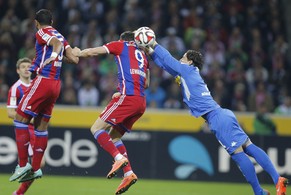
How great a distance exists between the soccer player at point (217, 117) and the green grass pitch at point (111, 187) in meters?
2.62

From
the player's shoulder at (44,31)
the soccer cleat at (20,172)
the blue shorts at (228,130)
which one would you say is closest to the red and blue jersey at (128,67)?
the player's shoulder at (44,31)

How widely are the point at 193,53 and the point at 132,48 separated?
91 centimetres

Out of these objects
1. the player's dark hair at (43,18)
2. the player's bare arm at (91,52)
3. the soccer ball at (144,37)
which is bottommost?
the player's bare arm at (91,52)

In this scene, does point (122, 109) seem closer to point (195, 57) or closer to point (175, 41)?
point (195, 57)

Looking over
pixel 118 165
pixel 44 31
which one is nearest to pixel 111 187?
pixel 118 165

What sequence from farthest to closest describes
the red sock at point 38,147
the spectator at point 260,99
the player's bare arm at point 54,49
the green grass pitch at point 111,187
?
the spectator at point 260,99, the green grass pitch at point 111,187, the red sock at point 38,147, the player's bare arm at point 54,49

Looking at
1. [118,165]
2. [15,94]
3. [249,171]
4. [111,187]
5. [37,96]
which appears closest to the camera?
[118,165]

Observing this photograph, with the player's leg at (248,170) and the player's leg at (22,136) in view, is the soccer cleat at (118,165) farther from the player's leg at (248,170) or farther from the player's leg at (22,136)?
the player's leg at (248,170)

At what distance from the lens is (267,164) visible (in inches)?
414

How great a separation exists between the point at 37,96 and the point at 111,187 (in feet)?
12.7

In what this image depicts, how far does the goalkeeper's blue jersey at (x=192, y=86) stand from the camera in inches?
423

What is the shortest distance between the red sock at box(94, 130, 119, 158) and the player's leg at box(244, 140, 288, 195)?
191cm

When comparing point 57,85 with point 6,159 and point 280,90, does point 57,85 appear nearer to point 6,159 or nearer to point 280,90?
point 6,159

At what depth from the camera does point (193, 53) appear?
35.7 feet
